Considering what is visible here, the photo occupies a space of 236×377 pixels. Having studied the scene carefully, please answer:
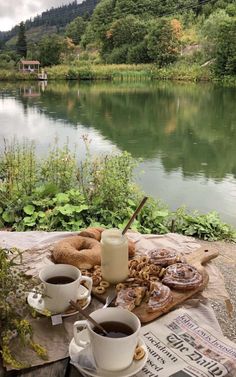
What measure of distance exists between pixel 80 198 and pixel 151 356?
2.58m

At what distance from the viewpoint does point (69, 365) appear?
1.08 metres

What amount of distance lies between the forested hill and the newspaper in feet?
279

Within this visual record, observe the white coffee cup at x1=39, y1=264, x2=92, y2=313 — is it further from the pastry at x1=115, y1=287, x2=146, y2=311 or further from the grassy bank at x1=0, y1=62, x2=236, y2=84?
the grassy bank at x1=0, y1=62, x2=236, y2=84

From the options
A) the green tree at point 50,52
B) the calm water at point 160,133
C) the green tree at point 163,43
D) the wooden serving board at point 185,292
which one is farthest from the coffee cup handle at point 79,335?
the green tree at point 50,52

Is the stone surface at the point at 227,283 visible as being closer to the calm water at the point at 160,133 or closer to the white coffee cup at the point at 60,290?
the white coffee cup at the point at 60,290

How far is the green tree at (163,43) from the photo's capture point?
108 ft

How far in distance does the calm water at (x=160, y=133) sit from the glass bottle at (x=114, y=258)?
347 cm

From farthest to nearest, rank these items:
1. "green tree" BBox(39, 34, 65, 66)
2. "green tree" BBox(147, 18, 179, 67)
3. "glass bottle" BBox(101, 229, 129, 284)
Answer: "green tree" BBox(39, 34, 65, 66)
"green tree" BBox(147, 18, 179, 67)
"glass bottle" BBox(101, 229, 129, 284)


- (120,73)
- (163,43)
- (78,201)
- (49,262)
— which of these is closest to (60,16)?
(163,43)

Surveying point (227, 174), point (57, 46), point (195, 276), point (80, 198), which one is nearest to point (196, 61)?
point (57, 46)

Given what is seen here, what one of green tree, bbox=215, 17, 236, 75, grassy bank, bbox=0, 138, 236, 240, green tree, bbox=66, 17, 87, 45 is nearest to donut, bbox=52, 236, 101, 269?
grassy bank, bbox=0, 138, 236, 240

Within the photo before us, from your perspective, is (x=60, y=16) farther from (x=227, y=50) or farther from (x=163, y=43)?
(x=227, y=50)

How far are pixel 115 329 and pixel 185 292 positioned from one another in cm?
44

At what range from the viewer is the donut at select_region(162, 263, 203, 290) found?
1395 millimetres
